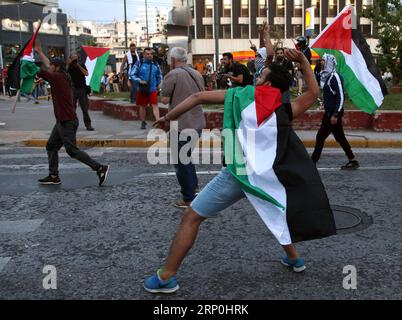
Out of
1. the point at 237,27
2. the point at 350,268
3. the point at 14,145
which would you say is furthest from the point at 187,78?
the point at 237,27

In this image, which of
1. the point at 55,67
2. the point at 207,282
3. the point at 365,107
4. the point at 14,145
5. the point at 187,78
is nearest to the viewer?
the point at 207,282

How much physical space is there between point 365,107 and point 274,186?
14.8 ft

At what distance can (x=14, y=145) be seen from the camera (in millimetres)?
10414

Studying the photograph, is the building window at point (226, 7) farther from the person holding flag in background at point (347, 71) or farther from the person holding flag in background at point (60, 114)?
the person holding flag in background at point (60, 114)

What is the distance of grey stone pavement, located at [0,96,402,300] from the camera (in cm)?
364

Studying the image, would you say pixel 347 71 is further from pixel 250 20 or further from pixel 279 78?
pixel 250 20

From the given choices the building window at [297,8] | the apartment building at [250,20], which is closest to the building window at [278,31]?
the apartment building at [250,20]

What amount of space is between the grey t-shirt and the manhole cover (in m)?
1.71

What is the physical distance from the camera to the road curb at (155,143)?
9.84 meters

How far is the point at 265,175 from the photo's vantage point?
3.42m

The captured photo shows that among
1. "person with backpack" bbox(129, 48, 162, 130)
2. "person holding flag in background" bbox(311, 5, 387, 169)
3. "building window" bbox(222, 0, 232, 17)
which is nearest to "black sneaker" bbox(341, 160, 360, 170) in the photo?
"person holding flag in background" bbox(311, 5, 387, 169)

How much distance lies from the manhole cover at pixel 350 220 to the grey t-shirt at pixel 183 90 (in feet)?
5.62

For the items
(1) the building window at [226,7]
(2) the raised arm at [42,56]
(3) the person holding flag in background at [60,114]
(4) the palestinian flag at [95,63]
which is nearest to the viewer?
(3) the person holding flag in background at [60,114]
